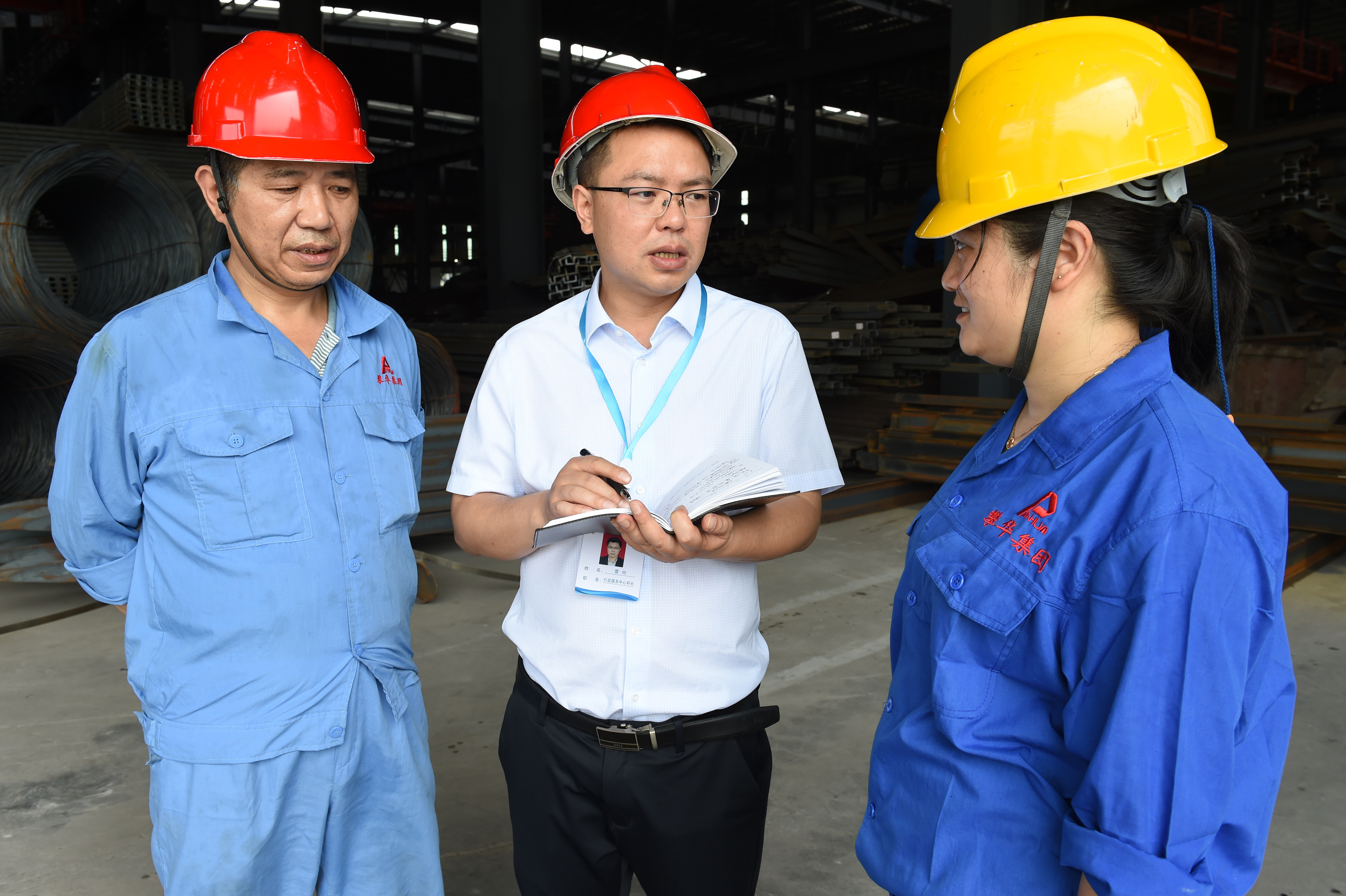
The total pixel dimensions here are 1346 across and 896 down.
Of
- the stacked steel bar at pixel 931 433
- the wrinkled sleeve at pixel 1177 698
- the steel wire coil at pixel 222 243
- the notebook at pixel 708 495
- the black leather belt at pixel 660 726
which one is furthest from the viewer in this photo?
the stacked steel bar at pixel 931 433

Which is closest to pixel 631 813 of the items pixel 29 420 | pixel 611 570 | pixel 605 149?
pixel 611 570

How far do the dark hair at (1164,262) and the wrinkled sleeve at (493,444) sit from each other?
97 cm

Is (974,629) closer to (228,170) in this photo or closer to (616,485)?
(616,485)

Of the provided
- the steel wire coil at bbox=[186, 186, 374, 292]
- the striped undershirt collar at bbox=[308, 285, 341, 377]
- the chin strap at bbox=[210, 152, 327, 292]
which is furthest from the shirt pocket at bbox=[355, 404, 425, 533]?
the steel wire coil at bbox=[186, 186, 374, 292]

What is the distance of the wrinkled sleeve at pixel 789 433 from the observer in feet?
5.79

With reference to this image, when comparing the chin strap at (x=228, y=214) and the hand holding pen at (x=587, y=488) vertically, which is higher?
the chin strap at (x=228, y=214)

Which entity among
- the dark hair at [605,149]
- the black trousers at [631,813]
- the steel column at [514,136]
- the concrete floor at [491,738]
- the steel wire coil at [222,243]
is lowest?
the concrete floor at [491,738]

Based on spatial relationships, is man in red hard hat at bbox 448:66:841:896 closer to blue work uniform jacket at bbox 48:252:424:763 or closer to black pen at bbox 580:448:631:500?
black pen at bbox 580:448:631:500

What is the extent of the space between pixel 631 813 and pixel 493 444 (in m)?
0.73

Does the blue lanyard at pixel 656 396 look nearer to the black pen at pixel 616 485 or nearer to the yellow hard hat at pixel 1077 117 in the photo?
the black pen at pixel 616 485

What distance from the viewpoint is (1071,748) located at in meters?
1.05

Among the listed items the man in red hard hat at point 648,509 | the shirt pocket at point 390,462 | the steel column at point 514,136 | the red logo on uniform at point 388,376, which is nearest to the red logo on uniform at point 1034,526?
the man in red hard hat at point 648,509

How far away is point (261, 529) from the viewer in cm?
167

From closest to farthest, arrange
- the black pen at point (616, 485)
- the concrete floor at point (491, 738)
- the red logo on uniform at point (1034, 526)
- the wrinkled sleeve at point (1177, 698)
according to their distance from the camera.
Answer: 1. the wrinkled sleeve at point (1177, 698)
2. the red logo on uniform at point (1034, 526)
3. the black pen at point (616, 485)
4. the concrete floor at point (491, 738)
